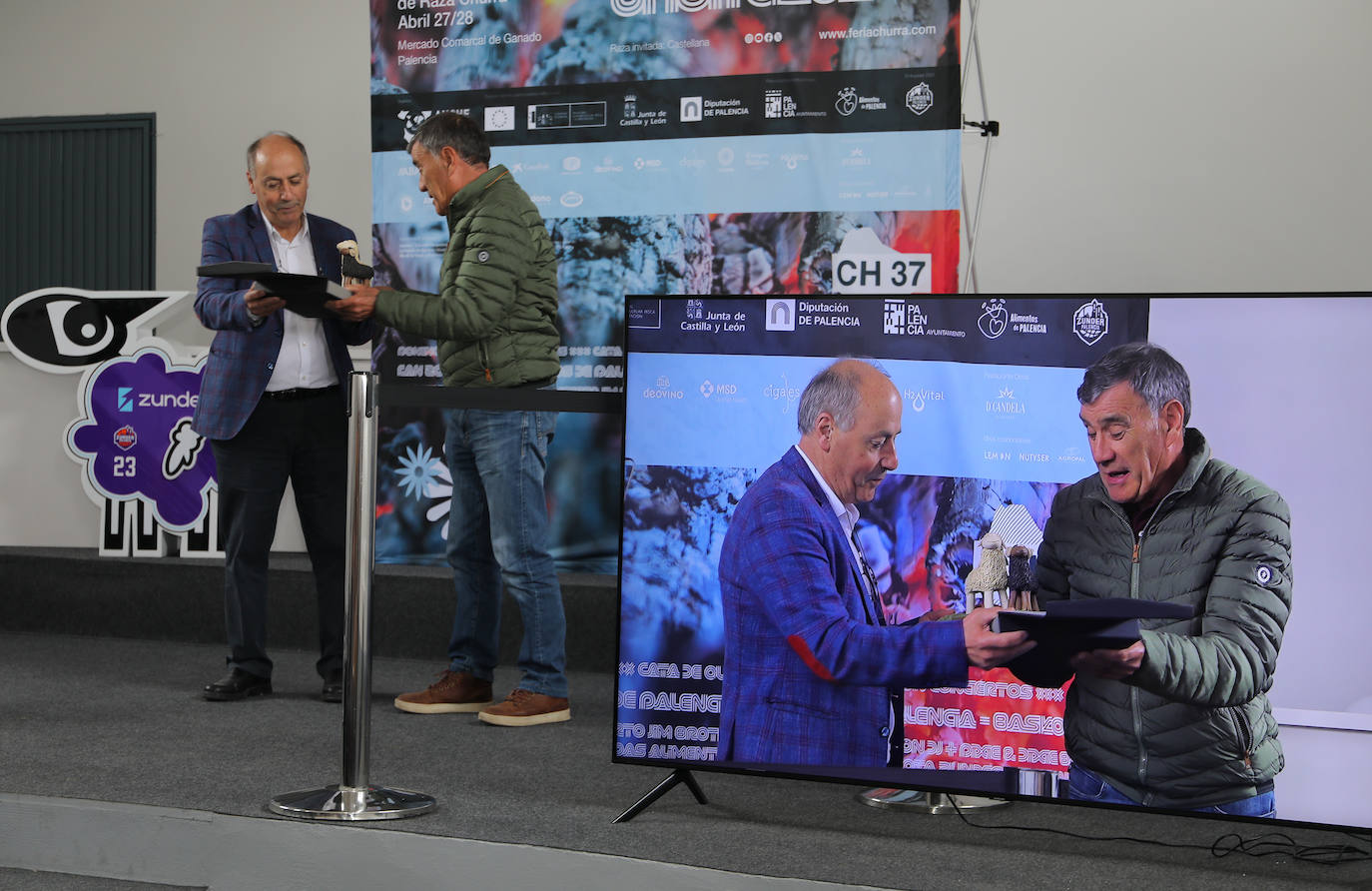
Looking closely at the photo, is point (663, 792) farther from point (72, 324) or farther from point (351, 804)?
point (72, 324)

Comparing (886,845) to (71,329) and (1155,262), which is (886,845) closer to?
(1155,262)

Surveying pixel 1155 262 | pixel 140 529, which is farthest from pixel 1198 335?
pixel 140 529

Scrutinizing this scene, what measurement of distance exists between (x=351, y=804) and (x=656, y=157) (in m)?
2.39

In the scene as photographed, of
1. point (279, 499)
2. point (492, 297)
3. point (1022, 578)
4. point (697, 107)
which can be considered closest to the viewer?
point (1022, 578)

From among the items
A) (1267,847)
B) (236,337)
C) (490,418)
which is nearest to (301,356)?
(236,337)

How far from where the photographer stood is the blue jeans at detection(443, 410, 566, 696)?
3156mm

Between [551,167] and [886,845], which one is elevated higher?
[551,167]

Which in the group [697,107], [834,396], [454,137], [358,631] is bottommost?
[358,631]

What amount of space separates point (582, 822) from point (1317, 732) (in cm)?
120

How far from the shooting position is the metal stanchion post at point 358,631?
2.33 metres

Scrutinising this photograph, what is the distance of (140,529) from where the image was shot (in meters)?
4.54

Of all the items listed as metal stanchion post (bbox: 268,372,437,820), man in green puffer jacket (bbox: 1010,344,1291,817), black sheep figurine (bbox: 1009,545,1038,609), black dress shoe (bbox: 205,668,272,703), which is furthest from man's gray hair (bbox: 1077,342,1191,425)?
black dress shoe (bbox: 205,668,272,703)

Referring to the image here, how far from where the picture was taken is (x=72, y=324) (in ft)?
15.3

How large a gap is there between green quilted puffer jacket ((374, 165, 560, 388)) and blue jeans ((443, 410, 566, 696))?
121 mm
